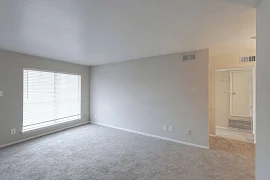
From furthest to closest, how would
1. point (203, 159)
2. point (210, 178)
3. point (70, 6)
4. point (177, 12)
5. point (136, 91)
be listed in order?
1. point (136, 91)
2. point (203, 159)
3. point (210, 178)
4. point (177, 12)
5. point (70, 6)

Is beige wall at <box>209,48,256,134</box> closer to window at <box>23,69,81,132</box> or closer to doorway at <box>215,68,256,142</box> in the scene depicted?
doorway at <box>215,68,256,142</box>

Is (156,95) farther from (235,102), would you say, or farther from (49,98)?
(49,98)

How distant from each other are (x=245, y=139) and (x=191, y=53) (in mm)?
2957

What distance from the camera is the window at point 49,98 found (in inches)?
152

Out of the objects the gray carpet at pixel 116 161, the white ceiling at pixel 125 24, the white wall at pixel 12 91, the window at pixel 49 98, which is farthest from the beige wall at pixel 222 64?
the white wall at pixel 12 91

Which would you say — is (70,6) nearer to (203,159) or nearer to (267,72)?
(267,72)

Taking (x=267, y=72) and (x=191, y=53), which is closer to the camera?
(x=267, y=72)

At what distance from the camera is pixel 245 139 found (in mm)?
3971

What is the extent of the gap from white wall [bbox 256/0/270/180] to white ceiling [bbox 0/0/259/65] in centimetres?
27

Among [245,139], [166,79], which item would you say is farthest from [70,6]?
[245,139]

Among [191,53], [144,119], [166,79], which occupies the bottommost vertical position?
[144,119]

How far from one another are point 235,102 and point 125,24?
503cm

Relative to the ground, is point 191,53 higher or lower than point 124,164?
higher

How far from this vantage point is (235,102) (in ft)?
16.6
